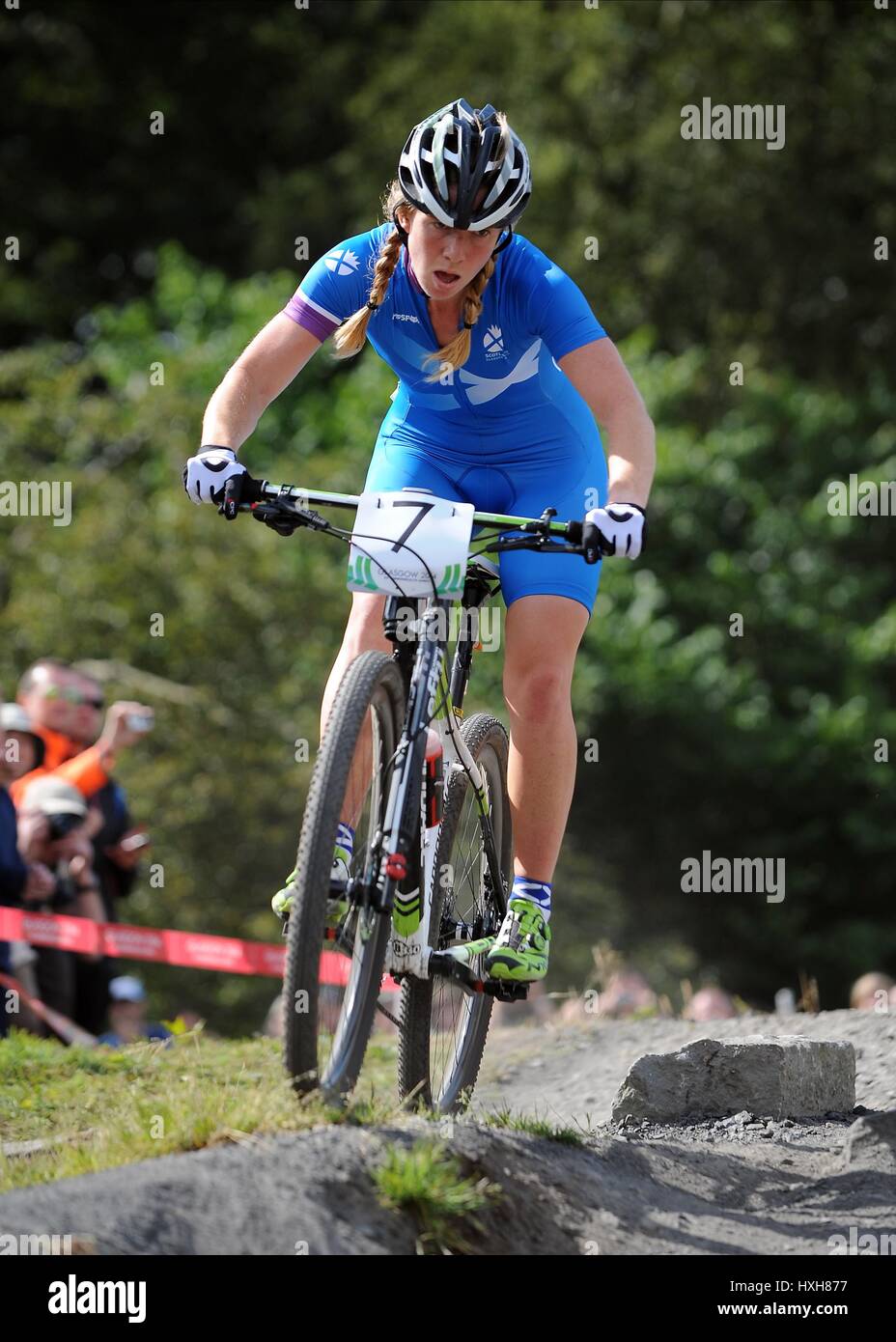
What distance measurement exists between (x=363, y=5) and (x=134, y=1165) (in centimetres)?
2633

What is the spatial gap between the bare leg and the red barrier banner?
2.15 metres

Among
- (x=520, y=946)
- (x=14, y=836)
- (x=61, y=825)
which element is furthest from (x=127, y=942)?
(x=520, y=946)

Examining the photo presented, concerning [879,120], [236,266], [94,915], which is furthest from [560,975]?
[236,266]

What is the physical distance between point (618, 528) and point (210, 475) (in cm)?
101

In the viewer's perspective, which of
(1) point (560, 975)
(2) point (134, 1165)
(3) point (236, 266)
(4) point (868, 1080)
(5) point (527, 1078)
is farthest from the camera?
(3) point (236, 266)

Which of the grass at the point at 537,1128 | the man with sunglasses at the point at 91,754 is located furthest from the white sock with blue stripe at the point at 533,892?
the man with sunglasses at the point at 91,754

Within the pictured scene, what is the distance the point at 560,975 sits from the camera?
16.2 m

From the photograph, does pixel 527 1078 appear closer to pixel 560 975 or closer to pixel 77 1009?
pixel 77 1009

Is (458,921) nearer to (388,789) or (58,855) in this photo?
(388,789)

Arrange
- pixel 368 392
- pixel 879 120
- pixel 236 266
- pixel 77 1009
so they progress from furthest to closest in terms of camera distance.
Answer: pixel 236 266 → pixel 879 120 → pixel 368 392 → pixel 77 1009

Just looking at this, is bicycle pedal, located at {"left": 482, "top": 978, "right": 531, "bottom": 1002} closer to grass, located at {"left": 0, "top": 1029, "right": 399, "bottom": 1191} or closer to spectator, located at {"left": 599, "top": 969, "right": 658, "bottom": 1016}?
grass, located at {"left": 0, "top": 1029, "right": 399, "bottom": 1191}

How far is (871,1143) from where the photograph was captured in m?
4.78

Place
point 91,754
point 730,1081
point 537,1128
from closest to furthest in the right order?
point 537,1128 → point 730,1081 → point 91,754

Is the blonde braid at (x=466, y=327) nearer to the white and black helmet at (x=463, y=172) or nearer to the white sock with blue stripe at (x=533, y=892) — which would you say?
the white and black helmet at (x=463, y=172)
